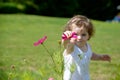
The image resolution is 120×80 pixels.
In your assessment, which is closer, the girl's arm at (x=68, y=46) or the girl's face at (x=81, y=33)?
the girl's arm at (x=68, y=46)

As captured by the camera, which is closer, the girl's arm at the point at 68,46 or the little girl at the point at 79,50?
the girl's arm at the point at 68,46

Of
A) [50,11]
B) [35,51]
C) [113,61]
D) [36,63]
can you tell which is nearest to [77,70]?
[36,63]

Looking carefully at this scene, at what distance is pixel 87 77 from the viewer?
4004mm

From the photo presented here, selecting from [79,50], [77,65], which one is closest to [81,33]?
[79,50]

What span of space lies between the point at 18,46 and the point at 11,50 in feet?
3.76

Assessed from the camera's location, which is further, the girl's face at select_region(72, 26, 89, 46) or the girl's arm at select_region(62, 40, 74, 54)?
the girl's face at select_region(72, 26, 89, 46)

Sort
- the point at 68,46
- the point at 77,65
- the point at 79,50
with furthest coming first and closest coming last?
the point at 79,50
the point at 77,65
the point at 68,46

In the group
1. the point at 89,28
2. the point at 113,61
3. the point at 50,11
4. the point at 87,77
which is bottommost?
the point at 50,11

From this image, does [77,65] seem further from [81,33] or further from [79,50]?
[81,33]

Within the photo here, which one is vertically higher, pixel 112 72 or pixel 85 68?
pixel 85 68

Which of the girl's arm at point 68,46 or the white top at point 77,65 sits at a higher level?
the girl's arm at point 68,46

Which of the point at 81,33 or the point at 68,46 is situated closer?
the point at 68,46

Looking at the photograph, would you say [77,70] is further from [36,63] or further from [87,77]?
[36,63]

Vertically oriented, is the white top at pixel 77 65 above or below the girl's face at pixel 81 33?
below
